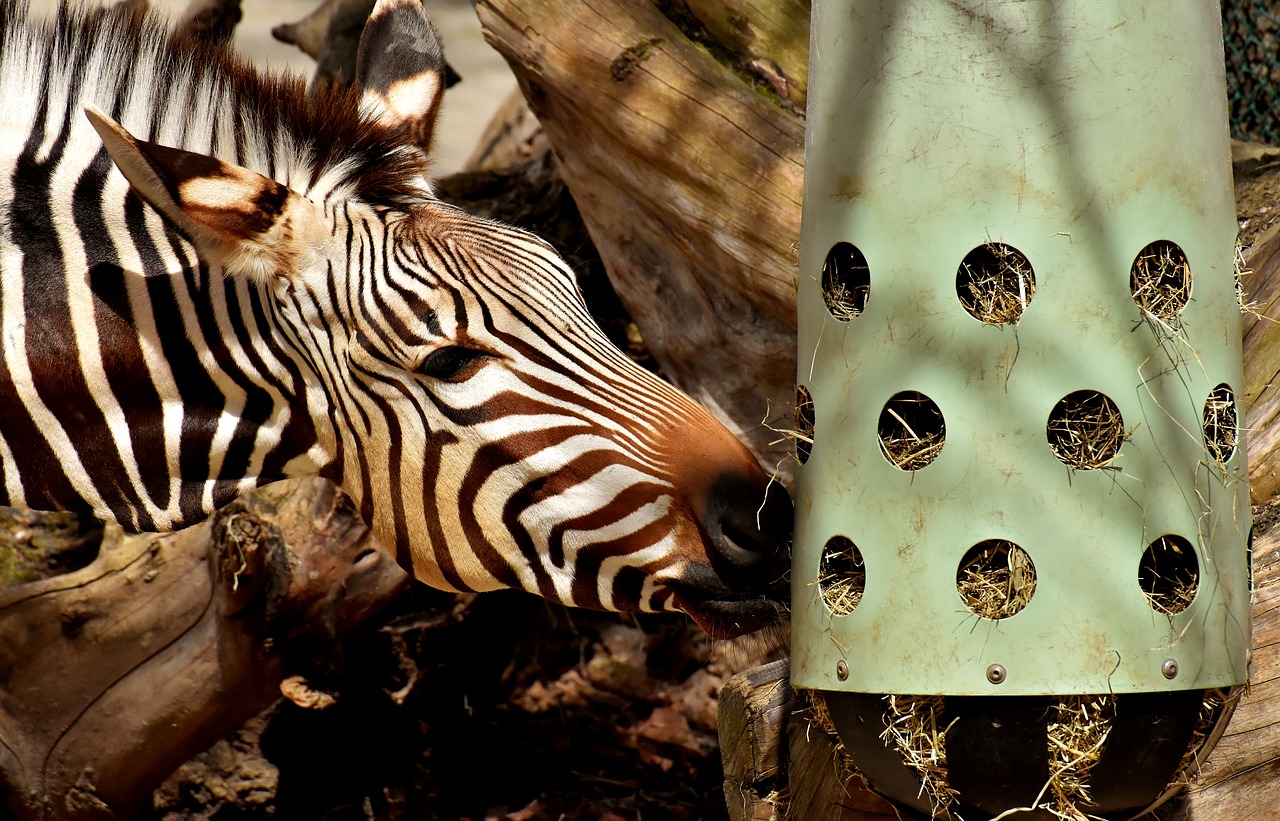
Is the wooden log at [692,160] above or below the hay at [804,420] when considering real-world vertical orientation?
above

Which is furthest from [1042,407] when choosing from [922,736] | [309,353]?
[309,353]

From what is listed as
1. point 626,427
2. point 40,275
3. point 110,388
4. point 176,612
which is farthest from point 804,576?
point 176,612

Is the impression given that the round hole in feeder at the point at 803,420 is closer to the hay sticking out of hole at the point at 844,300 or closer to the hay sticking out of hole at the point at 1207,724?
the hay sticking out of hole at the point at 844,300

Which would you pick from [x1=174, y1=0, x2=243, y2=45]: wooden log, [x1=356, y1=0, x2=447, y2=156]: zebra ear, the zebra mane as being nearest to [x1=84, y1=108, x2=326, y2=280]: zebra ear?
the zebra mane

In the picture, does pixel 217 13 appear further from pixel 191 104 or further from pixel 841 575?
pixel 841 575

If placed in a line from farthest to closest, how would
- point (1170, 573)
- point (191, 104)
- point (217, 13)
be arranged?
point (217, 13) < point (191, 104) < point (1170, 573)

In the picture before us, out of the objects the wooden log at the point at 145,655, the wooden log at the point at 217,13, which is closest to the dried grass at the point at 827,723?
the wooden log at the point at 145,655

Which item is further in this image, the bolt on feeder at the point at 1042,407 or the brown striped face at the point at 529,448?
the brown striped face at the point at 529,448

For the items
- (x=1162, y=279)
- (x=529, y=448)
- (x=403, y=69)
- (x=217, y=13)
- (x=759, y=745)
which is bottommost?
(x=759, y=745)
